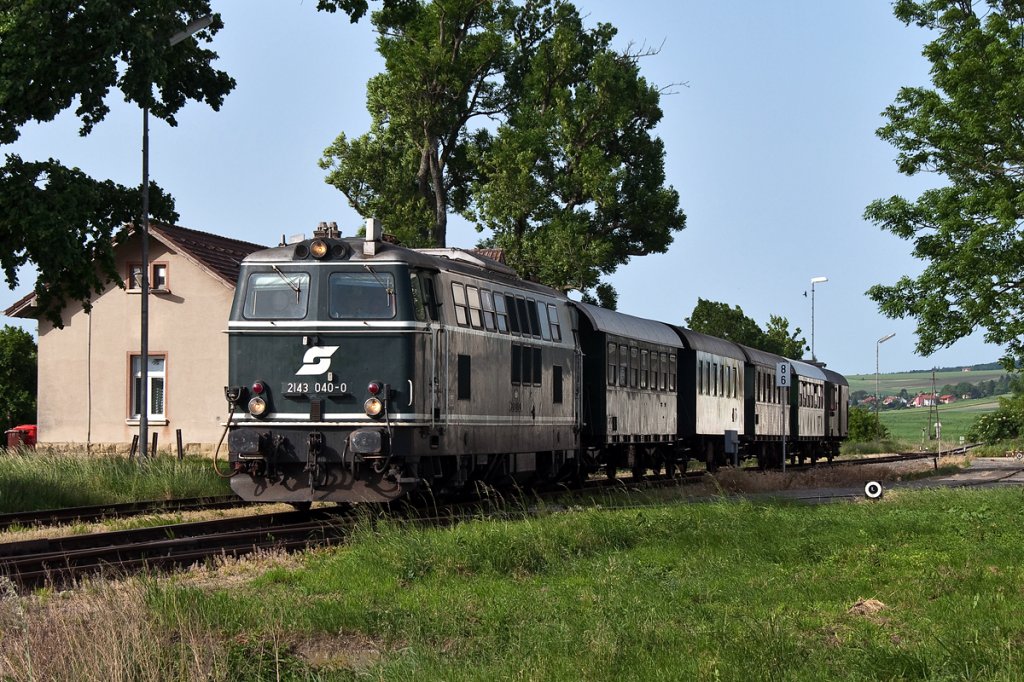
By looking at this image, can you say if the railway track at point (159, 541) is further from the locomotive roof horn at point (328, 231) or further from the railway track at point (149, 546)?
the locomotive roof horn at point (328, 231)

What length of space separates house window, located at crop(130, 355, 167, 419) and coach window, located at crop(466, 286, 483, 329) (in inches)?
847

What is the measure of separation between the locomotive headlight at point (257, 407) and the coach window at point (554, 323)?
6.73m

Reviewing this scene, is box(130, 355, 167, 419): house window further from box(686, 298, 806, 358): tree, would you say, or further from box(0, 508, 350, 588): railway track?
box(686, 298, 806, 358): tree

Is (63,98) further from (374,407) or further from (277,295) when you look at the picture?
(374,407)

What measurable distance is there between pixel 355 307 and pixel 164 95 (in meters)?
13.9

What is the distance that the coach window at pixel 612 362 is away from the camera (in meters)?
25.4

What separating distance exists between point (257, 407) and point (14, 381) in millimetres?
29786

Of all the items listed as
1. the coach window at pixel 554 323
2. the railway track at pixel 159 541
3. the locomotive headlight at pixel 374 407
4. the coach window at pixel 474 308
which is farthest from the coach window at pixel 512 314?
the locomotive headlight at pixel 374 407

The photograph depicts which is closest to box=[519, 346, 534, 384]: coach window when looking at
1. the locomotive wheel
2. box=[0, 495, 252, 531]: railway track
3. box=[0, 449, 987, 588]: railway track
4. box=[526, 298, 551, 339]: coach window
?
box=[526, 298, 551, 339]: coach window

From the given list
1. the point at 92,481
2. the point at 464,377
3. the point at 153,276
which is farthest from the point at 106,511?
the point at 153,276

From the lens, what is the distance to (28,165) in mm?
22969

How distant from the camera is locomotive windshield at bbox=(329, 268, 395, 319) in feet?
54.1

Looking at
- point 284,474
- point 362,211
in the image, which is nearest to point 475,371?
point 284,474

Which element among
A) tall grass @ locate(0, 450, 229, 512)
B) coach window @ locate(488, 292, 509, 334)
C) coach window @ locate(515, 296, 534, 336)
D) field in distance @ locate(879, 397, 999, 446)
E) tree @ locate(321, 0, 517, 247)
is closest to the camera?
coach window @ locate(488, 292, 509, 334)
